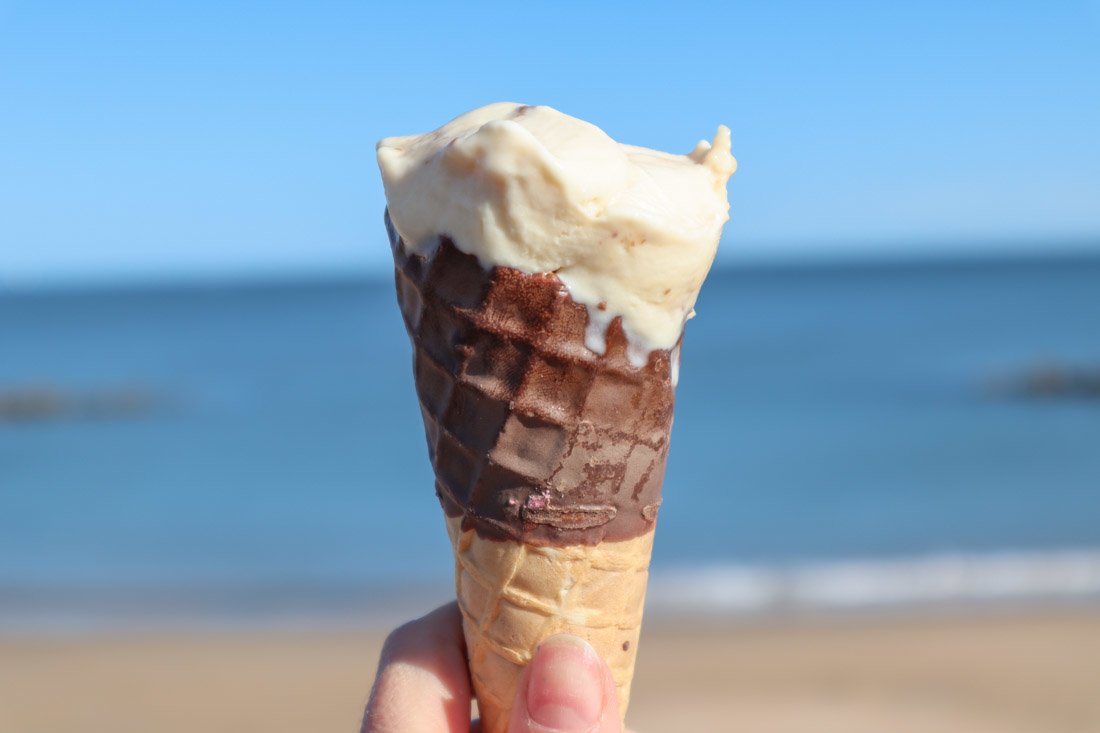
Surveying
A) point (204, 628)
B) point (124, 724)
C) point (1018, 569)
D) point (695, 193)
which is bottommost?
point (124, 724)

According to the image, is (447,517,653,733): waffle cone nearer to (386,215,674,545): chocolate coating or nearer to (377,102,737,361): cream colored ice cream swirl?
(386,215,674,545): chocolate coating

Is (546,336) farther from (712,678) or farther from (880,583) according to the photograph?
(880,583)

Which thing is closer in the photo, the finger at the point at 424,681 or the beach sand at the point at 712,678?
the finger at the point at 424,681

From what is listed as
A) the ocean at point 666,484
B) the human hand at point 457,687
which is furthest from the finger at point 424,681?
the ocean at point 666,484

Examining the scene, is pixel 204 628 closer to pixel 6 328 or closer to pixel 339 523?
pixel 339 523

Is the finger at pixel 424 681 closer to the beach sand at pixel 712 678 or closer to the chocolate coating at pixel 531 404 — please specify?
the chocolate coating at pixel 531 404

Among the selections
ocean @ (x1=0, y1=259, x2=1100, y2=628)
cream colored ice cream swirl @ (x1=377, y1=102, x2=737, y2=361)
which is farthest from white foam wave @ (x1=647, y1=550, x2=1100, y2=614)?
cream colored ice cream swirl @ (x1=377, y1=102, x2=737, y2=361)

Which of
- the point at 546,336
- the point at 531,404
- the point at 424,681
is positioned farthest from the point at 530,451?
the point at 424,681

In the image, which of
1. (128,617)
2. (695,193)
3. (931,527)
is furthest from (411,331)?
(931,527)
